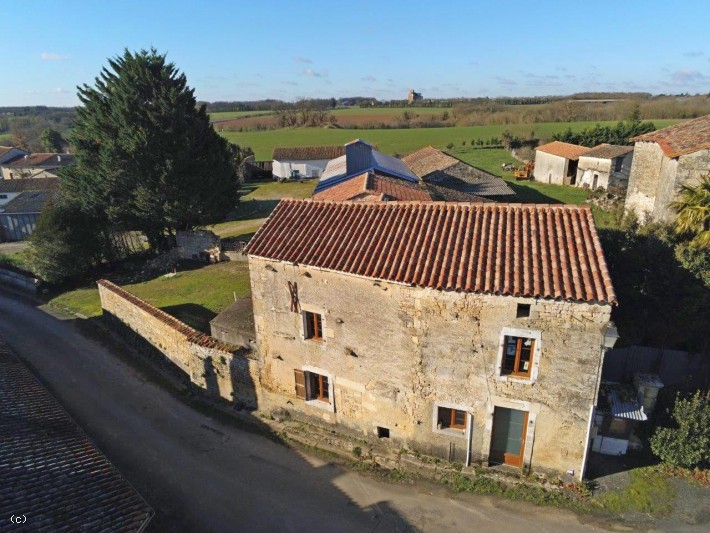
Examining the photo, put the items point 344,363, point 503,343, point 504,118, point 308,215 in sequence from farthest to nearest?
point 504,118 < point 308,215 < point 344,363 < point 503,343

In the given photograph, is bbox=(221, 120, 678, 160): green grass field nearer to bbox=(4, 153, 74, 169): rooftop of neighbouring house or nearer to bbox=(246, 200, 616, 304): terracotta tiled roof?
bbox=(4, 153, 74, 169): rooftop of neighbouring house

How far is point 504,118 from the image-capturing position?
122500mm

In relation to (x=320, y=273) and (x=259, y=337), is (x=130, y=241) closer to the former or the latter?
(x=259, y=337)

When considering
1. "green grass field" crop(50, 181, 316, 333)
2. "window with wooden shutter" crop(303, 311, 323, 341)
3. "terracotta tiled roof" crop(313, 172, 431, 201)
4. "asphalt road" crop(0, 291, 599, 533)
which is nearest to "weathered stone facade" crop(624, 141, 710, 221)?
"terracotta tiled roof" crop(313, 172, 431, 201)

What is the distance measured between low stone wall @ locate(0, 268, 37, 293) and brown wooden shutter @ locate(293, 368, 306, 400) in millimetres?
27767

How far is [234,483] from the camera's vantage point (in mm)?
14688

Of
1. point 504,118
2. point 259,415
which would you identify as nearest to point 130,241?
point 259,415

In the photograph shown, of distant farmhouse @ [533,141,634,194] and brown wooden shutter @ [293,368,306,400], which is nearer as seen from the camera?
brown wooden shutter @ [293,368,306,400]

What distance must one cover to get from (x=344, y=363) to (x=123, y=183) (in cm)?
2744

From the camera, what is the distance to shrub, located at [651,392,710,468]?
13.3m

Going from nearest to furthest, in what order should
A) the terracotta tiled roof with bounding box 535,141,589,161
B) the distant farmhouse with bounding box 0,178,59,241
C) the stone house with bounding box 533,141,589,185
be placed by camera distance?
the distant farmhouse with bounding box 0,178,59,241, the terracotta tiled roof with bounding box 535,141,589,161, the stone house with bounding box 533,141,589,185

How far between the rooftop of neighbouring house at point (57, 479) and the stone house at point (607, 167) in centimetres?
4619

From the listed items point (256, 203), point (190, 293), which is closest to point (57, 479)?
point (190, 293)

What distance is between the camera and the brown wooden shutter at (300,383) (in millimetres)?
16453
